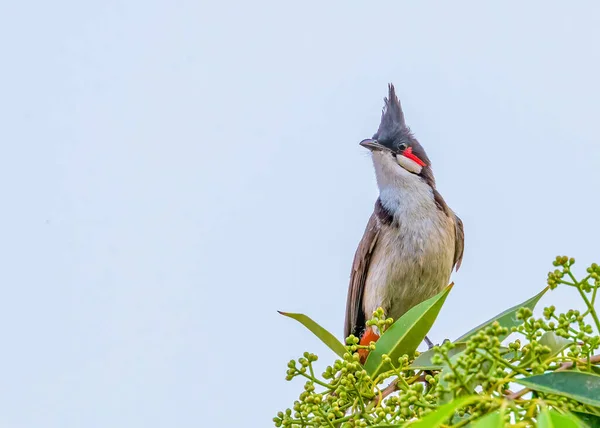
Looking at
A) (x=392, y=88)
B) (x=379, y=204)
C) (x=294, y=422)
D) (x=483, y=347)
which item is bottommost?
(x=483, y=347)

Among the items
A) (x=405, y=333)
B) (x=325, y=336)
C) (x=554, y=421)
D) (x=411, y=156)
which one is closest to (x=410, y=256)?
(x=411, y=156)

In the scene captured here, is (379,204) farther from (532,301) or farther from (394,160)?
(532,301)

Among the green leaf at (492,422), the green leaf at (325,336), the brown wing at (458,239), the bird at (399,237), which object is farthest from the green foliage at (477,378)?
the brown wing at (458,239)

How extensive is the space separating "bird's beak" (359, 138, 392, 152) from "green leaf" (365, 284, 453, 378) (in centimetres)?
290

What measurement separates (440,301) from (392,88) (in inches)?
127

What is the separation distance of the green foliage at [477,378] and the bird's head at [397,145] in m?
2.93

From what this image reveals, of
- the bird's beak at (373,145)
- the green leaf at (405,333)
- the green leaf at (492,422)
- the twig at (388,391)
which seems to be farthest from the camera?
the bird's beak at (373,145)

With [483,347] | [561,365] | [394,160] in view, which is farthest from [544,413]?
[394,160]

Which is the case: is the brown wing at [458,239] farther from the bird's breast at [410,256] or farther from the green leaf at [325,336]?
the green leaf at [325,336]

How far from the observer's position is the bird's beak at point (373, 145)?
5230 mm

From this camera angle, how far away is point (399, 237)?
197 inches

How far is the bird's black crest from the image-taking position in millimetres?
5359

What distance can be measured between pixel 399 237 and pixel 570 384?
3.37 meters

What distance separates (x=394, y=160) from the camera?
5.30 m
